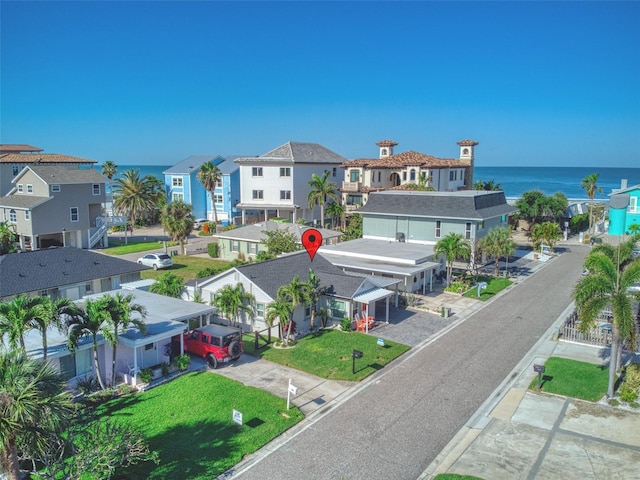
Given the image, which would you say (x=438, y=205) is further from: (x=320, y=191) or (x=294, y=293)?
(x=294, y=293)

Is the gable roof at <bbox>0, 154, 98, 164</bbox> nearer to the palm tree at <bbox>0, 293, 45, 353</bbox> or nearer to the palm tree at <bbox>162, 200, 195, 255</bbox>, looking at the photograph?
the palm tree at <bbox>162, 200, 195, 255</bbox>

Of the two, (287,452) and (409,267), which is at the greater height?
(409,267)

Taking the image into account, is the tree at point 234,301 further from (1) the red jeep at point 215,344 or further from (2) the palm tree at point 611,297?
(2) the palm tree at point 611,297

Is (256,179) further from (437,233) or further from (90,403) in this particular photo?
(90,403)

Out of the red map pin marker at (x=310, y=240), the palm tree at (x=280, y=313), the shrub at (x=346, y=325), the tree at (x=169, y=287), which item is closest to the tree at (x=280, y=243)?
the red map pin marker at (x=310, y=240)

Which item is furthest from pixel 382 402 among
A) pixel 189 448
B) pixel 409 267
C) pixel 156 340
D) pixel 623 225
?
pixel 623 225

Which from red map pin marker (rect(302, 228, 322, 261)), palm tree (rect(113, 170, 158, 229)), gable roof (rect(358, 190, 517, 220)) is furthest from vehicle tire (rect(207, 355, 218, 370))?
palm tree (rect(113, 170, 158, 229))
